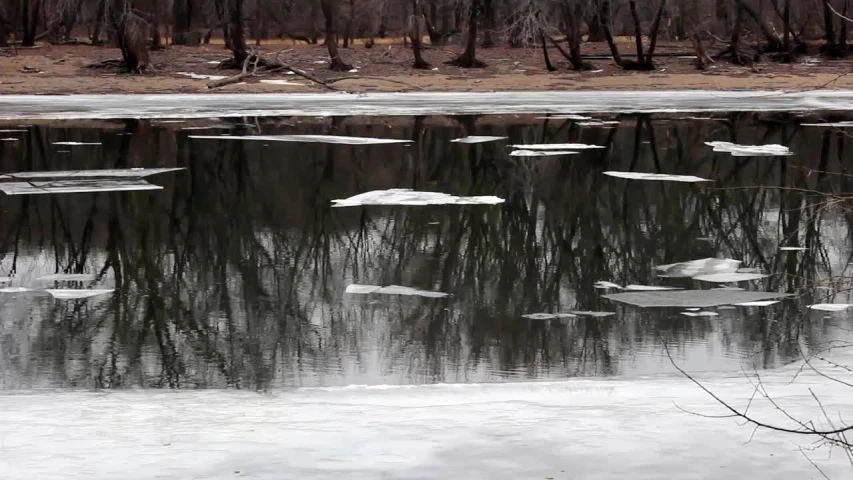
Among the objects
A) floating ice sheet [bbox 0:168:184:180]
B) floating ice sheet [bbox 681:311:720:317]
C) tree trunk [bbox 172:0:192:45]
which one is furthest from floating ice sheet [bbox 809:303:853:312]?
tree trunk [bbox 172:0:192:45]

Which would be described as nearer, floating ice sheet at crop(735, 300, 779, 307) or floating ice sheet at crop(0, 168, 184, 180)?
floating ice sheet at crop(735, 300, 779, 307)

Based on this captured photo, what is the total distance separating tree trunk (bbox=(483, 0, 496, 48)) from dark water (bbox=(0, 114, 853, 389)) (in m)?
24.5

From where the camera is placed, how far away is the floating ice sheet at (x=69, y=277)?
32.4 ft

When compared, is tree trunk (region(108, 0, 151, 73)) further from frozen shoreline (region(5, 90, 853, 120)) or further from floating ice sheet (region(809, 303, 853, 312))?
floating ice sheet (region(809, 303, 853, 312))

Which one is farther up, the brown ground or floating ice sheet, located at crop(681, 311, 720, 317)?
floating ice sheet, located at crop(681, 311, 720, 317)

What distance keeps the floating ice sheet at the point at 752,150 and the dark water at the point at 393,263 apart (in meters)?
0.34

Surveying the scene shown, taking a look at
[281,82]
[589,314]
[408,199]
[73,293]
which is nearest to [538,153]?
[408,199]

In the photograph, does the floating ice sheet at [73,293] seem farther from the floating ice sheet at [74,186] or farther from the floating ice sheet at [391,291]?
the floating ice sheet at [74,186]

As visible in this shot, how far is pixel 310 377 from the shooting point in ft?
22.9

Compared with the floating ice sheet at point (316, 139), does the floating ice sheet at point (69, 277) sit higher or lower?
higher

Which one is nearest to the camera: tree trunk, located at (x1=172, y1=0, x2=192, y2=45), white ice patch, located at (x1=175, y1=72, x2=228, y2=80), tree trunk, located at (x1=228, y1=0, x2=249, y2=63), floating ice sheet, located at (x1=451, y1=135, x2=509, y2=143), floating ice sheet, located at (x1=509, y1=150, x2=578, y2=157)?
Result: floating ice sheet, located at (x1=509, y1=150, x2=578, y2=157)

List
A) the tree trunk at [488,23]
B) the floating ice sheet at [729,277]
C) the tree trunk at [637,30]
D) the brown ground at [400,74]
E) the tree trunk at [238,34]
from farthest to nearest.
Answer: the tree trunk at [488,23], the tree trunk at [637,30], the tree trunk at [238,34], the brown ground at [400,74], the floating ice sheet at [729,277]

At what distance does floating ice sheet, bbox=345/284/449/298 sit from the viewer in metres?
9.30

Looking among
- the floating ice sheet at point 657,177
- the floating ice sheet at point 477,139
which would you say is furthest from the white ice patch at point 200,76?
the floating ice sheet at point 657,177
